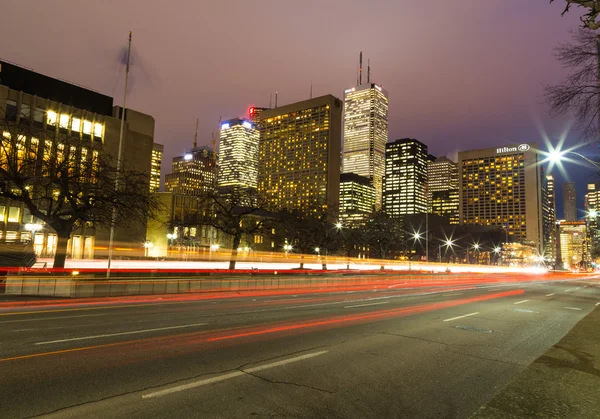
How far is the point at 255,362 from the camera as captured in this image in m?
7.52

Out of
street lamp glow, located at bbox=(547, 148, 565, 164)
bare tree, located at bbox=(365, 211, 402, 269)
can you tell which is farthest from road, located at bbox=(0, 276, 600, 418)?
bare tree, located at bbox=(365, 211, 402, 269)

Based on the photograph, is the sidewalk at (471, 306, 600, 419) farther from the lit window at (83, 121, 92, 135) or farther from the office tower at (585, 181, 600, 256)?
the lit window at (83, 121, 92, 135)

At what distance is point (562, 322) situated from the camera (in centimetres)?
1429

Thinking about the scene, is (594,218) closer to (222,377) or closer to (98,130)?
(222,377)

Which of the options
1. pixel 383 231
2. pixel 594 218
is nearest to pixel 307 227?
pixel 383 231

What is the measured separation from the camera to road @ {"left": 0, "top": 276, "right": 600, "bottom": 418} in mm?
5391

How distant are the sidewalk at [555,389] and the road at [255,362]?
1.14ft

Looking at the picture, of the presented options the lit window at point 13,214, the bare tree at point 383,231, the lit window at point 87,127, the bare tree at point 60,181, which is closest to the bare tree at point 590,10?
the bare tree at point 60,181

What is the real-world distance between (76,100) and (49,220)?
66.6 meters

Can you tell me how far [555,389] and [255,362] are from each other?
513cm

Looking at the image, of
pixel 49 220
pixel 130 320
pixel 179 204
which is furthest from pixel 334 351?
pixel 179 204

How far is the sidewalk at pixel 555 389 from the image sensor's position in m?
5.31

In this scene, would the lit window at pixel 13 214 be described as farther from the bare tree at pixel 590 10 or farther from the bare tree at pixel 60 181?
the bare tree at pixel 590 10

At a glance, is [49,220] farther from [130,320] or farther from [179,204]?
[179,204]
